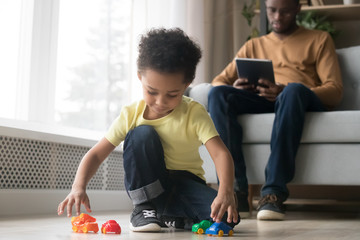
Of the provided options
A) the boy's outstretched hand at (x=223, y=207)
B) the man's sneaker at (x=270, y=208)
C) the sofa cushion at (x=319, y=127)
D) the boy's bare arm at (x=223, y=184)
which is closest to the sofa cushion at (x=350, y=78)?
Answer: the sofa cushion at (x=319, y=127)

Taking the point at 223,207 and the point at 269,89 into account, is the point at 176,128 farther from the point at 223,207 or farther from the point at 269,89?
the point at 269,89

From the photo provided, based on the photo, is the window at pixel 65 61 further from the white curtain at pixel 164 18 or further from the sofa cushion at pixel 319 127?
the sofa cushion at pixel 319 127

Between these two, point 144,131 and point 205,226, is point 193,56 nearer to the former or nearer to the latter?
point 144,131

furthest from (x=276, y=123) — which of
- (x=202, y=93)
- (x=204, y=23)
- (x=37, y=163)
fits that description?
(x=204, y=23)

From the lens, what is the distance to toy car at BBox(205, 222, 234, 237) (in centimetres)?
128

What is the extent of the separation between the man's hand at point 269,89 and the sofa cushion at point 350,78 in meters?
0.50

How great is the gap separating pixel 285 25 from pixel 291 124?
630 mm

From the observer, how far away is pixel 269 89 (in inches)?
83.4

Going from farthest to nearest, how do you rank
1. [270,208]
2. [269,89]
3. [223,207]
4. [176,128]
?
[269,89] < [270,208] < [176,128] < [223,207]

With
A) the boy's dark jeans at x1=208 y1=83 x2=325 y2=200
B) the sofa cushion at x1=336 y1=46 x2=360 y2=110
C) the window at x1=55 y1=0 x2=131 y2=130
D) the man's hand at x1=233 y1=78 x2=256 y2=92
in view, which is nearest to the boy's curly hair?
the boy's dark jeans at x1=208 y1=83 x2=325 y2=200

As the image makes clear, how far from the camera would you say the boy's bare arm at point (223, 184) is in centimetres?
118

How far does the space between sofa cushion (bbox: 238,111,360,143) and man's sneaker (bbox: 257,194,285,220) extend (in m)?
0.26

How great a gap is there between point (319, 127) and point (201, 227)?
82 cm

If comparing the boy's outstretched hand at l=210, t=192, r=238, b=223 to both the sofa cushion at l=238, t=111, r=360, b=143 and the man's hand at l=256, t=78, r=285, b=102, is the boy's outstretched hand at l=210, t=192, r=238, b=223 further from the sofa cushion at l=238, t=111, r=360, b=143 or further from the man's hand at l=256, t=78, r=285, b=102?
the man's hand at l=256, t=78, r=285, b=102
